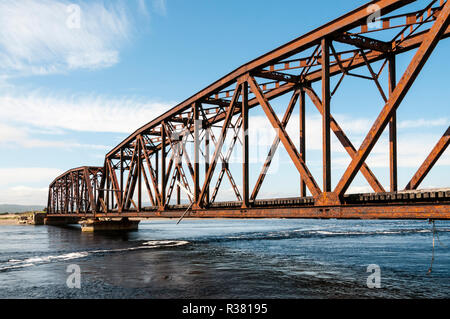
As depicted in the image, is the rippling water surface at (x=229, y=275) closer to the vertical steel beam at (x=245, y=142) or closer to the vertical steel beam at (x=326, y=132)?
the vertical steel beam at (x=245, y=142)

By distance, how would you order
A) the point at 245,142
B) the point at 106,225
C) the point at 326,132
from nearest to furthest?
1. the point at 326,132
2. the point at 245,142
3. the point at 106,225

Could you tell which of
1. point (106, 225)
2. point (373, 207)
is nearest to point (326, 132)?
point (373, 207)

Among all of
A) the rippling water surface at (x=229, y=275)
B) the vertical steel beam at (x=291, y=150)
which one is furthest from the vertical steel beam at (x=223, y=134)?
the rippling water surface at (x=229, y=275)

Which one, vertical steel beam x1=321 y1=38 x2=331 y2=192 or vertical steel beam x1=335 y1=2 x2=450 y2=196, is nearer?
vertical steel beam x1=335 y1=2 x2=450 y2=196

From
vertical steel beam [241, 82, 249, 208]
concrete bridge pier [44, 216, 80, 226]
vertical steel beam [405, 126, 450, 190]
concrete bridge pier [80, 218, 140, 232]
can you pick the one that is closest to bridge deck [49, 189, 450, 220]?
vertical steel beam [241, 82, 249, 208]

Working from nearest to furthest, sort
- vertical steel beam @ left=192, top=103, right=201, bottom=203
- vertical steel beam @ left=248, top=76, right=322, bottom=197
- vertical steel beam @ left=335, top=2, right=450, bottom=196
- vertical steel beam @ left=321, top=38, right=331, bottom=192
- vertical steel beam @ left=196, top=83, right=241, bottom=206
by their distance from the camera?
vertical steel beam @ left=335, top=2, right=450, bottom=196 < vertical steel beam @ left=321, top=38, right=331, bottom=192 < vertical steel beam @ left=248, top=76, right=322, bottom=197 < vertical steel beam @ left=196, top=83, right=241, bottom=206 < vertical steel beam @ left=192, top=103, right=201, bottom=203

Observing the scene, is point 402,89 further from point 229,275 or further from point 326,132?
point 229,275

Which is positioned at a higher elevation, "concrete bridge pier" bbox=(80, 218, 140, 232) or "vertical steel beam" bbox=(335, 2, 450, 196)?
"vertical steel beam" bbox=(335, 2, 450, 196)

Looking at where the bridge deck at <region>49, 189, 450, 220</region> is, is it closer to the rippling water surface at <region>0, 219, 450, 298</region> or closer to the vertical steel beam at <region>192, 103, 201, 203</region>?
the rippling water surface at <region>0, 219, 450, 298</region>

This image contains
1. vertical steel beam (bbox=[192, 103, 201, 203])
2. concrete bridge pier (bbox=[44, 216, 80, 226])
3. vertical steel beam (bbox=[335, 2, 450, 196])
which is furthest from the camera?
concrete bridge pier (bbox=[44, 216, 80, 226])

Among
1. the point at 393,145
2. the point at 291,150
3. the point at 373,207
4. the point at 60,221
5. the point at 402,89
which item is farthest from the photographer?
the point at 60,221

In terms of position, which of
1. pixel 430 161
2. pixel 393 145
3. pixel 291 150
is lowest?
pixel 430 161

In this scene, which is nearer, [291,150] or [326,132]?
[326,132]
